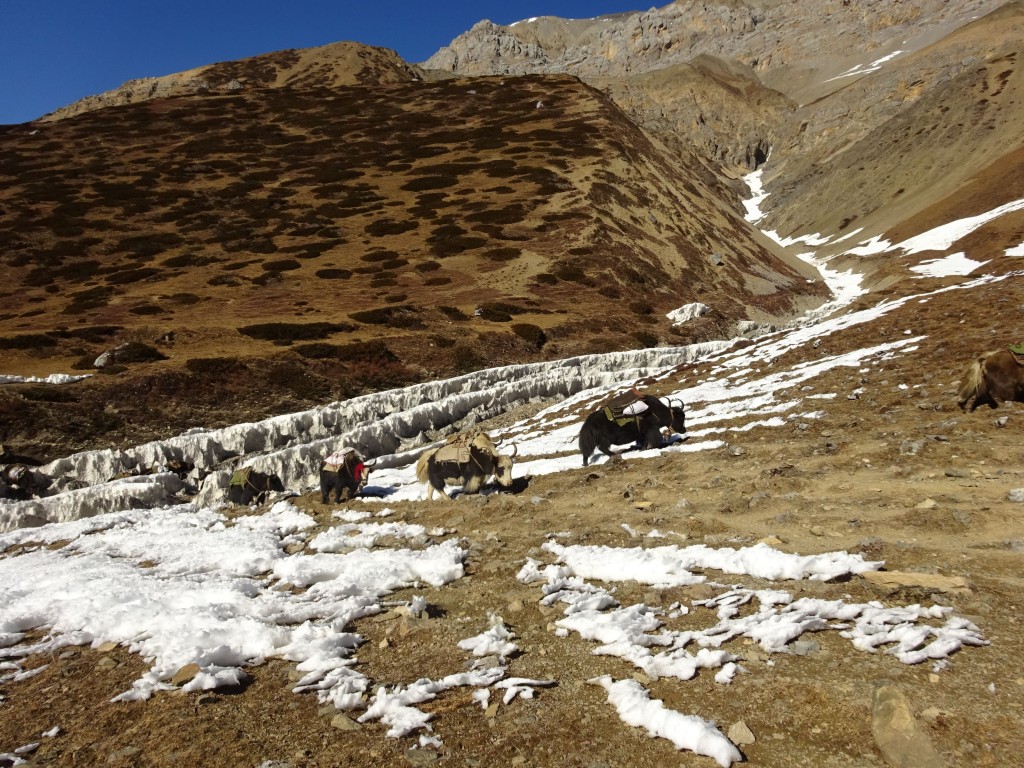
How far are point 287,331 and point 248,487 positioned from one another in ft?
52.7

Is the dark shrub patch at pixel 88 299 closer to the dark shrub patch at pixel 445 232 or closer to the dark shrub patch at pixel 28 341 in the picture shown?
the dark shrub patch at pixel 28 341

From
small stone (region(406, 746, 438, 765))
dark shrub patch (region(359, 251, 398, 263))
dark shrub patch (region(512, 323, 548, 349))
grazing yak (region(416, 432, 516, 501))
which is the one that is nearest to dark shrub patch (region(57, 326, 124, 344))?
dark shrub patch (region(359, 251, 398, 263))

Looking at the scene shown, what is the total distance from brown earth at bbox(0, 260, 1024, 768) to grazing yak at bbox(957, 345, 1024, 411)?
28cm

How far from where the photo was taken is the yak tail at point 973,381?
9.46m

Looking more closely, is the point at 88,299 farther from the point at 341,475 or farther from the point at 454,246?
the point at 341,475

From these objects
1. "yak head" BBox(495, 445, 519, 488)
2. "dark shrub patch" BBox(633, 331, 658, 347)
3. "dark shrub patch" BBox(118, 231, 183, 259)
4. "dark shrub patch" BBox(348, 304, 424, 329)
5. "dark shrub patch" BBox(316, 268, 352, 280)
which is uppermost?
"dark shrub patch" BBox(118, 231, 183, 259)

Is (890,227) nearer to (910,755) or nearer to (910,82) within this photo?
(910,82)

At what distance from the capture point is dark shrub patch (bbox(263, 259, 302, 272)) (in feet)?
146

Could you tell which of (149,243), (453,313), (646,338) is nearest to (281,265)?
(149,243)

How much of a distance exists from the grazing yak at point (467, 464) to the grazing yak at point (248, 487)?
245 inches

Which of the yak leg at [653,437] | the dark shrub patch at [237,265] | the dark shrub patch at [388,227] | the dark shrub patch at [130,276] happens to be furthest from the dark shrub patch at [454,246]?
the yak leg at [653,437]

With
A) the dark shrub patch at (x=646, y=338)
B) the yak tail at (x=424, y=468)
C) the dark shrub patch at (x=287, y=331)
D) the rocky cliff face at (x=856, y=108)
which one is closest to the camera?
the yak tail at (x=424, y=468)

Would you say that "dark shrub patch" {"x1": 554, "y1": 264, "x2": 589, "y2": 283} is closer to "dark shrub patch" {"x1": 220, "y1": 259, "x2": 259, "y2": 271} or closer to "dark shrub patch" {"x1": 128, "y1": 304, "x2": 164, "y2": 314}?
"dark shrub patch" {"x1": 220, "y1": 259, "x2": 259, "y2": 271}

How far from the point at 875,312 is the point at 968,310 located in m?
4.80
